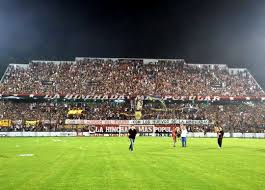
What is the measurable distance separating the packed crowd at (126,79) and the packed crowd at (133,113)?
270 cm

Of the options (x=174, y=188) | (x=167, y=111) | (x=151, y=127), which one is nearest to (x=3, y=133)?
(x=151, y=127)

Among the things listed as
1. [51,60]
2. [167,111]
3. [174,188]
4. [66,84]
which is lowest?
[174,188]

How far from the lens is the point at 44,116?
88.6m

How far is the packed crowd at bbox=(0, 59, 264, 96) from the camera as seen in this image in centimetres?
9575

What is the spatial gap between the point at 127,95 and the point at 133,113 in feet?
15.2

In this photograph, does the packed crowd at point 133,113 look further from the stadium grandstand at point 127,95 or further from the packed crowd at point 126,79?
the packed crowd at point 126,79

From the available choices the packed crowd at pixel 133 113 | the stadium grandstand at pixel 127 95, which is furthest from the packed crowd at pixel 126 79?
the packed crowd at pixel 133 113

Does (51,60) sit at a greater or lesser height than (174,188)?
greater

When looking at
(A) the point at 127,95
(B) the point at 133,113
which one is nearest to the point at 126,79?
(A) the point at 127,95

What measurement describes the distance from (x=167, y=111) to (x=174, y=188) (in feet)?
256

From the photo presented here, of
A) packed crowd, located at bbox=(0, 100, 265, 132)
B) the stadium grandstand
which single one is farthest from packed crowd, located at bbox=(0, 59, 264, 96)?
packed crowd, located at bbox=(0, 100, 265, 132)

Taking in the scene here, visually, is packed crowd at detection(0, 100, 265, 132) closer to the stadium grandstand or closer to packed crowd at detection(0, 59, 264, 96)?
the stadium grandstand

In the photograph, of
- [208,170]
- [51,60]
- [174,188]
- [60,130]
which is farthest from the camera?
[51,60]

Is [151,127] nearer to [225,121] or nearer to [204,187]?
[225,121]
